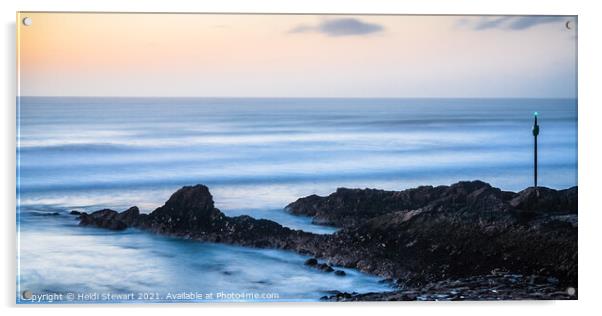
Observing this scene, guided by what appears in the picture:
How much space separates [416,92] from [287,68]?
2.10 ft

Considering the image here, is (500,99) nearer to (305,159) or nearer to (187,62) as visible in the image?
(305,159)

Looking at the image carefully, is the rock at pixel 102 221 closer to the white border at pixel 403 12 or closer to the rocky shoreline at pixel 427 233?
the rocky shoreline at pixel 427 233

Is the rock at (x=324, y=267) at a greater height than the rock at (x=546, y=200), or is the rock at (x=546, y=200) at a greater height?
the rock at (x=546, y=200)

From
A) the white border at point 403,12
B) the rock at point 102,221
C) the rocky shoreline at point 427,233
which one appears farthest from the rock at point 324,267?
the rock at point 102,221

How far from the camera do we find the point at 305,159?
4000mm

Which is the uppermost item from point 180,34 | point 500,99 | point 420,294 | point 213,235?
point 180,34

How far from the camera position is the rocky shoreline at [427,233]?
12.7 ft

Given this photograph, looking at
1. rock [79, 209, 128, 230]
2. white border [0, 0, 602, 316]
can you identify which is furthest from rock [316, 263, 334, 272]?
rock [79, 209, 128, 230]

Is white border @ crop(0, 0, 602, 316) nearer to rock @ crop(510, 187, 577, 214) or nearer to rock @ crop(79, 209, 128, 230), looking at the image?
rock @ crop(510, 187, 577, 214)

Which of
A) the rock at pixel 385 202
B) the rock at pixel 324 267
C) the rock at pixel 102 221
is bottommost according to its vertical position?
the rock at pixel 324 267

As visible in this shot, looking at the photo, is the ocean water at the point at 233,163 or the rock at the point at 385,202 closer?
the ocean water at the point at 233,163

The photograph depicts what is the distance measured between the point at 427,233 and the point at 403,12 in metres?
1.04

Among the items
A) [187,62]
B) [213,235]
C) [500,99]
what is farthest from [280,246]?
[500,99]

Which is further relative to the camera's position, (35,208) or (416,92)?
(416,92)
